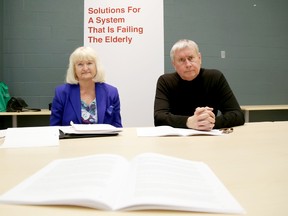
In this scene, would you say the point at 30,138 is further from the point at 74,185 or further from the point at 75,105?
the point at 75,105

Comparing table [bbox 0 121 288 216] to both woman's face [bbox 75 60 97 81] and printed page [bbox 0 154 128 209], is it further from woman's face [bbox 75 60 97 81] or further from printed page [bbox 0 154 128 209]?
woman's face [bbox 75 60 97 81]

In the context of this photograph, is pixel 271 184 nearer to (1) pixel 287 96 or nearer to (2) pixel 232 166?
(2) pixel 232 166

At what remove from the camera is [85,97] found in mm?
2064

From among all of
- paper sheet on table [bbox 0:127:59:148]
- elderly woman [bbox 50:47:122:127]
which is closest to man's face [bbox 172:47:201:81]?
elderly woman [bbox 50:47:122:127]

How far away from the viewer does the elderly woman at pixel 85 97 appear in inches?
75.6

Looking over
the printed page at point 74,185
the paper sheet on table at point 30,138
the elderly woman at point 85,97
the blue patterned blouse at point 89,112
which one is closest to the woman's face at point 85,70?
the elderly woman at point 85,97

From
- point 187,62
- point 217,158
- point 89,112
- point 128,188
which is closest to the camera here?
point 128,188

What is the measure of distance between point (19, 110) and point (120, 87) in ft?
3.87

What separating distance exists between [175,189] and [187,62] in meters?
1.46

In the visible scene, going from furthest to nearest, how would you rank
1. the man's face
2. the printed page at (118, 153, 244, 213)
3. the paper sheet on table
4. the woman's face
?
the woman's face, the man's face, the paper sheet on table, the printed page at (118, 153, 244, 213)

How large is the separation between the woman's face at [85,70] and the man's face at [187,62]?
64cm

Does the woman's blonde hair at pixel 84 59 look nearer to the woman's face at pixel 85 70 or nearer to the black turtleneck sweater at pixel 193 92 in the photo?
the woman's face at pixel 85 70

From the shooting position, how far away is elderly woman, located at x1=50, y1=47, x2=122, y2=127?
75.6 inches

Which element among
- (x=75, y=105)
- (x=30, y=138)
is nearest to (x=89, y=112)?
(x=75, y=105)
